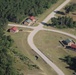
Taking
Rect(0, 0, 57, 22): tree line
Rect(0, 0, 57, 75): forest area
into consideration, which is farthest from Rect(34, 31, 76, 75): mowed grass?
Rect(0, 0, 57, 22): tree line

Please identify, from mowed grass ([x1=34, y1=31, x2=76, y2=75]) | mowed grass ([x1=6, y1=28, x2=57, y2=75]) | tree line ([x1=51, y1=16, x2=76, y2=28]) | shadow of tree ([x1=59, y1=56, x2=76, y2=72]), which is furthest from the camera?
tree line ([x1=51, y1=16, x2=76, y2=28])

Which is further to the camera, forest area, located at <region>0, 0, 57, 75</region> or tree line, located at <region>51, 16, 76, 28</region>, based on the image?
tree line, located at <region>51, 16, 76, 28</region>

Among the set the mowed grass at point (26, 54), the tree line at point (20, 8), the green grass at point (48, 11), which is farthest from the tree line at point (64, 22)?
the mowed grass at point (26, 54)

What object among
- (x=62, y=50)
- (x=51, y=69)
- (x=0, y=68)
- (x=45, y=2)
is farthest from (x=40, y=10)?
(x=0, y=68)

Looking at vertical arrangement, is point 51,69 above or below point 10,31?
below

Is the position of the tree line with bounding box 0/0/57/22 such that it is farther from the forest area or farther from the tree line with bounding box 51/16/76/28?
the tree line with bounding box 51/16/76/28

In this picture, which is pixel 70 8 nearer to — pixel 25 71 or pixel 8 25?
pixel 8 25
